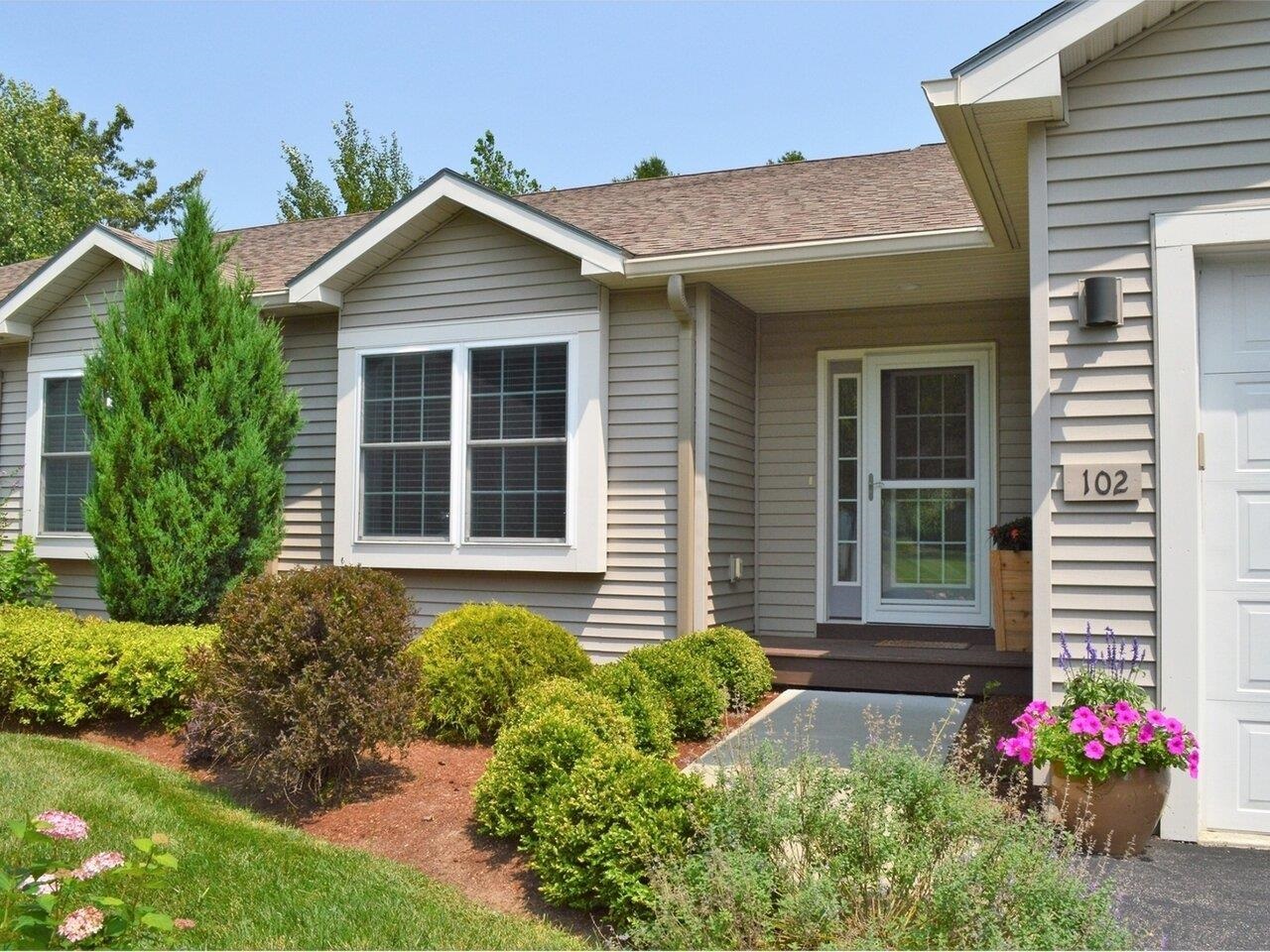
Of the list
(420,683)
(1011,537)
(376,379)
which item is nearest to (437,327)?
(376,379)

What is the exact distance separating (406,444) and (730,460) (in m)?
2.52

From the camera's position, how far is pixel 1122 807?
4.36m

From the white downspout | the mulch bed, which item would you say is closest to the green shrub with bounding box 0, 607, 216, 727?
the mulch bed

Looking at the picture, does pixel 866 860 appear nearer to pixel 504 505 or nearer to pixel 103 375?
pixel 504 505

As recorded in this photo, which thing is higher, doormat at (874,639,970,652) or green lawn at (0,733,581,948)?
doormat at (874,639,970,652)

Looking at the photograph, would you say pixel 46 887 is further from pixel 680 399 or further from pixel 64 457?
pixel 64 457

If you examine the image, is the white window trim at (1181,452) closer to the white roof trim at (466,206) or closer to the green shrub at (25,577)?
the white roof trim at (466,206)

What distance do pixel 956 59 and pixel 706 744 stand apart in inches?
152

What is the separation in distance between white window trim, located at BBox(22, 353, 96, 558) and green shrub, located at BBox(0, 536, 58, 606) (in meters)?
0.18

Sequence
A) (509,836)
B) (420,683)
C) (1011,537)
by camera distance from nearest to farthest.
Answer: (509,836)
(420,683)
(1011,537)

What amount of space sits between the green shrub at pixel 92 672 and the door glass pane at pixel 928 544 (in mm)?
4969

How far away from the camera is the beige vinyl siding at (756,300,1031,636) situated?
820 centimetres

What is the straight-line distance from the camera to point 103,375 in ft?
25.9

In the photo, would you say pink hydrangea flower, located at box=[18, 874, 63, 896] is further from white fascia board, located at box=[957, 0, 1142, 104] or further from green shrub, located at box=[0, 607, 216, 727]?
white fascia board, located at box=[957, 0, 1142, 104]
